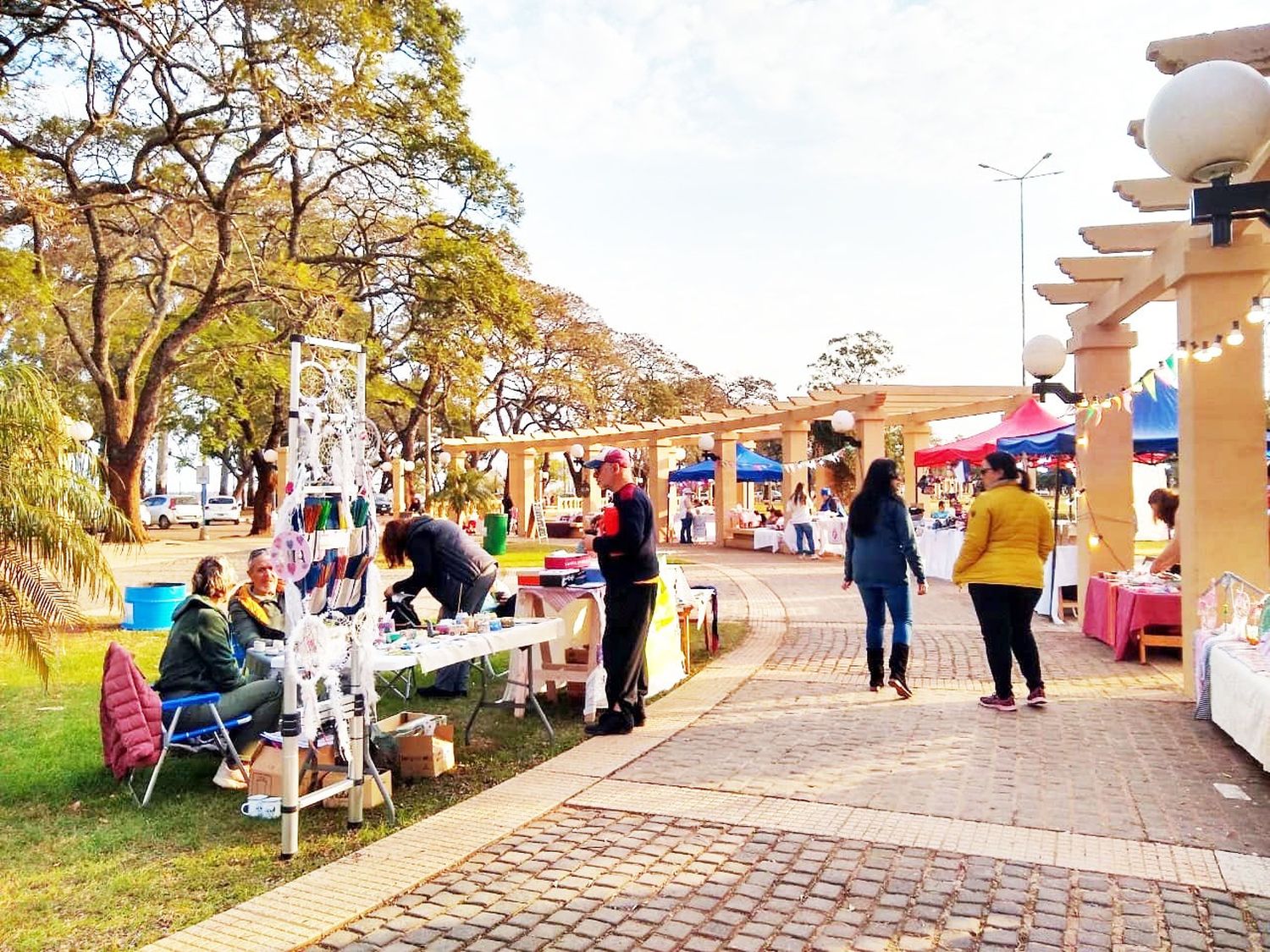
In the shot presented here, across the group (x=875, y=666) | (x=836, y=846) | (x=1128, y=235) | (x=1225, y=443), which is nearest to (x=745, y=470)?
(x=1128, y=235)

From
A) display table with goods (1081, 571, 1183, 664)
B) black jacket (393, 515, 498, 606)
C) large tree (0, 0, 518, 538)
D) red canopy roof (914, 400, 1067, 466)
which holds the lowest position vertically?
display table with goods (1081, 571, 1183, 664)

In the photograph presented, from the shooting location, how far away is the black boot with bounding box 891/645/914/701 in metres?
6.46

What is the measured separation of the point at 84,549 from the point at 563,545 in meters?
17.7

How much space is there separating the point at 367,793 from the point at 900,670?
143 inches

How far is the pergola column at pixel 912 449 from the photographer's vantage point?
21.5m

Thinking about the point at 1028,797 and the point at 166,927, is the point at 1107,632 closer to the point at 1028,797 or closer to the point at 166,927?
the point at 1028,797

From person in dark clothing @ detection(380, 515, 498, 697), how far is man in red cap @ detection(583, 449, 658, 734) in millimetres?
1532

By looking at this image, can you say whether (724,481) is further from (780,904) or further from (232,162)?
(780,904)

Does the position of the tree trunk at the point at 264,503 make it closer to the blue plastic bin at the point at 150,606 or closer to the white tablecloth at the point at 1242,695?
the blue plastic bin at the point at 150,606

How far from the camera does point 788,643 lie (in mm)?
8883

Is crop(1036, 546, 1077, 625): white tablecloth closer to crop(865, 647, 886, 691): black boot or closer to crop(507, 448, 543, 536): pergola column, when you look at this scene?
crop(865, 647, 886, 691): black boot

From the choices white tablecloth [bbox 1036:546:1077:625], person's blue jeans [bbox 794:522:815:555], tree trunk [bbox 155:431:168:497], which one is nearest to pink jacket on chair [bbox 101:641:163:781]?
white tablecloth [bbox 1036:546:1077:625]

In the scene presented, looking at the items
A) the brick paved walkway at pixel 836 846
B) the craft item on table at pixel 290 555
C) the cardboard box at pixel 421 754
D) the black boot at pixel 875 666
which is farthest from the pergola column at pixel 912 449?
the craft item on table at pixel 290 555

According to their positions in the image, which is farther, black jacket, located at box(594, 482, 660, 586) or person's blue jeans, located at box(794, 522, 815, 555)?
person's blue jeans, located at box(794, 522, 815, 555)
